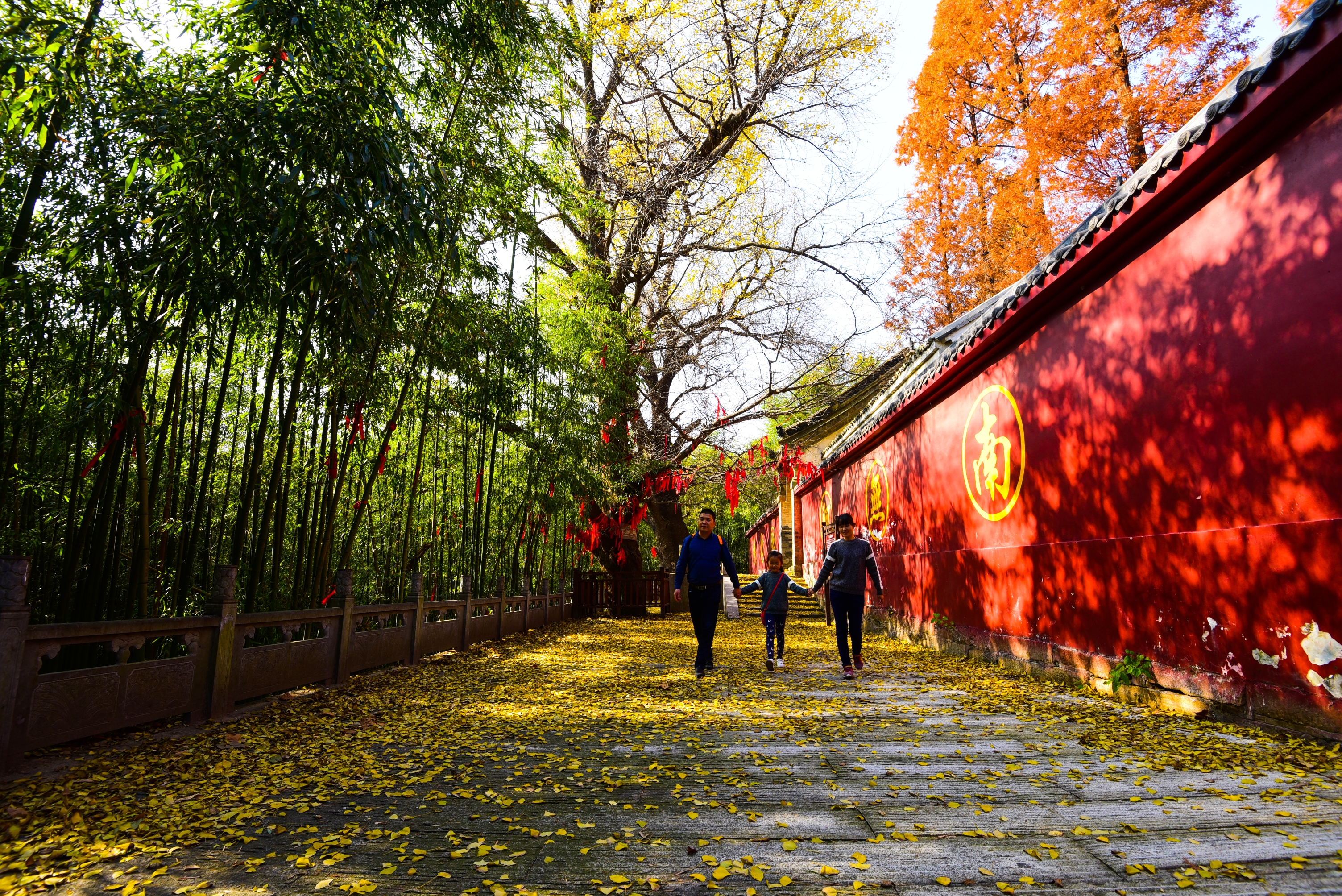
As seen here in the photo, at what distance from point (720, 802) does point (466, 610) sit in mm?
5674

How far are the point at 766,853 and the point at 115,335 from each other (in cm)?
416

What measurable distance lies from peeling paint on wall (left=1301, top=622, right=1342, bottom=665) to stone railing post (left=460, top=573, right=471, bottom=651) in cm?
692

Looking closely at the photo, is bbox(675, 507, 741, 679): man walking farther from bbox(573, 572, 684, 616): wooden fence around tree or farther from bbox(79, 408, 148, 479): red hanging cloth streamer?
bbox(573, 572, 684, 616): wooden fence around tree

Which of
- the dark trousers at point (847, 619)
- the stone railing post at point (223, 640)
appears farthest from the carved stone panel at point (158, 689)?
the dark trousers at point (847, 619)

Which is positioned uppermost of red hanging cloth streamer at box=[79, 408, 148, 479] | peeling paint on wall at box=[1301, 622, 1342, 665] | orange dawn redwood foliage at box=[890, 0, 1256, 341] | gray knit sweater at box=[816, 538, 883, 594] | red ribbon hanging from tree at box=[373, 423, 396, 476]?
orange dawn redwood foliage at box=[890, 0, 1256, 341]

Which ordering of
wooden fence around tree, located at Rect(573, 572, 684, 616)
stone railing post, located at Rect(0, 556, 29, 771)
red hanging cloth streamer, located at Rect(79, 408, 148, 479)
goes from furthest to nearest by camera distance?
wooden fence around tree, located at Rect(573, 572, 684, 616)
red hanging cloth streamer, located at Rect(79, 408, 148, 479)
stone railing post, located at Rect(0, 556, 29, 771)

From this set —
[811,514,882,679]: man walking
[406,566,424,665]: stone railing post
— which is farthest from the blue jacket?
[406,566,424,665]: stone railing post

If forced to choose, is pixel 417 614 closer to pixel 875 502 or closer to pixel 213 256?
pixel 213 256

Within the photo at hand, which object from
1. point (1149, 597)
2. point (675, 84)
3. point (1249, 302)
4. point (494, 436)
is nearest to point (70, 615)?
point (494, 436)

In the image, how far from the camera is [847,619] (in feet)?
20.4

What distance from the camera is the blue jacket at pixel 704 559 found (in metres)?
6.00

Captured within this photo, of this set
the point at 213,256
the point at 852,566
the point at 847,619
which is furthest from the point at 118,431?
the point at 847,619

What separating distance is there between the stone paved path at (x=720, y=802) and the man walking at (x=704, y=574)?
1.36m

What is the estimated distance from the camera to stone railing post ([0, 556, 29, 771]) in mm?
2852
